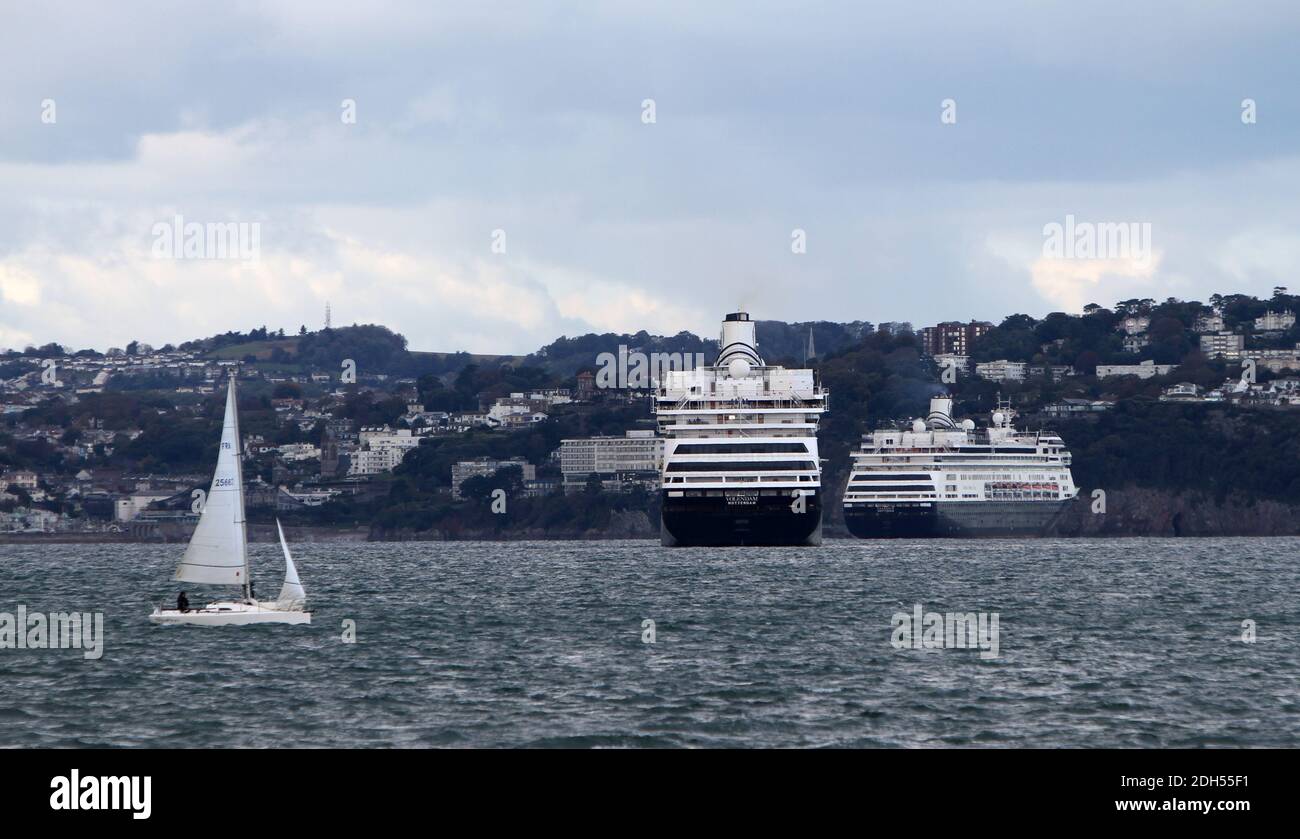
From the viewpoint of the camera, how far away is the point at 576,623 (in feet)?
187

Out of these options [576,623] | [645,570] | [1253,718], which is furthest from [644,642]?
[645,570]

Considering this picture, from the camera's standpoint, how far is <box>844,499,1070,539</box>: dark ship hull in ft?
575

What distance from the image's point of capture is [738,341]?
137m

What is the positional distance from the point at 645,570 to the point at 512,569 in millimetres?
11719

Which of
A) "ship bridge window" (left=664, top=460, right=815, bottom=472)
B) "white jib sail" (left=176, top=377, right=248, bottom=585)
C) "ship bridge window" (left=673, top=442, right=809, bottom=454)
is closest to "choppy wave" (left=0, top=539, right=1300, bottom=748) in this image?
"white jib sail" (left=176, top=377, right=248, bottom=585)

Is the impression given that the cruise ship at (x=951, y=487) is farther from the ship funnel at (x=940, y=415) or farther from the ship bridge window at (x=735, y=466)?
the ship bridge window at (x=735, y=466)

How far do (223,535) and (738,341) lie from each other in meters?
87.8

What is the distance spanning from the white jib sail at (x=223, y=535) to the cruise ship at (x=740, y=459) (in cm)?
6452

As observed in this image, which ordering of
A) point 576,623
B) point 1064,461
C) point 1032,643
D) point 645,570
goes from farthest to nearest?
point 1064,461 < point 645,570 < point 576,623 < point 1032,643

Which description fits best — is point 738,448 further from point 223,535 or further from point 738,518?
point 223,535

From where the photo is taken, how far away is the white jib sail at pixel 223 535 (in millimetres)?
51812
